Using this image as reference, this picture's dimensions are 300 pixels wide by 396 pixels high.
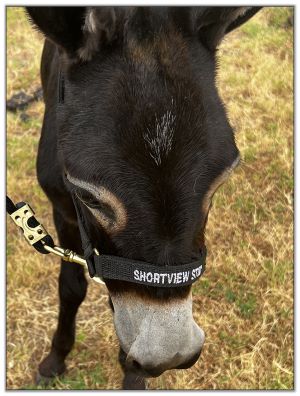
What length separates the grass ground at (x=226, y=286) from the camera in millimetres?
3654

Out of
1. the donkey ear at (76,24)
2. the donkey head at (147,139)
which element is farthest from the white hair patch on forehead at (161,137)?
the donkey ear at (76,24)

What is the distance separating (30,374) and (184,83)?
8.90 ft

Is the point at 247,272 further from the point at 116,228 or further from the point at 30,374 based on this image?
the point at 116,228

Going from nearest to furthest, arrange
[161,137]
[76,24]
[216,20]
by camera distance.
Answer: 1. [161,137]
2. [76,24]
3. [216,20]

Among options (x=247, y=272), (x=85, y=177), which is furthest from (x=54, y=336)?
(x=85, y=177)

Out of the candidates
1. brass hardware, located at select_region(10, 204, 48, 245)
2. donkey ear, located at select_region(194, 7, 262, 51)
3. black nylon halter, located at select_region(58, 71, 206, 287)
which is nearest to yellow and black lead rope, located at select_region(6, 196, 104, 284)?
brass hardware, located at select_region(10, 204, 48, 245)

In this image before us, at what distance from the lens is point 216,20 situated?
2.06m

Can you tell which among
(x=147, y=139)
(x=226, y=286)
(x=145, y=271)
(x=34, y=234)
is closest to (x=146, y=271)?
(x=145, y=271)

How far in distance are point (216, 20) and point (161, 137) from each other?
2.09 feet

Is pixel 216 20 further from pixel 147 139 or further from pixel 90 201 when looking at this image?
pixel 90 201

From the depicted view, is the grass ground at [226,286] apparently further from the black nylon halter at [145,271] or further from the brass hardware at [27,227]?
the black nylon halter at [145,271]

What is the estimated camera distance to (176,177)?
1.82m

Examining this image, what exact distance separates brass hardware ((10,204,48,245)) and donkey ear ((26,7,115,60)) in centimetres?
104

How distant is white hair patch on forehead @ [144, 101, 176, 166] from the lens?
1.77 m
